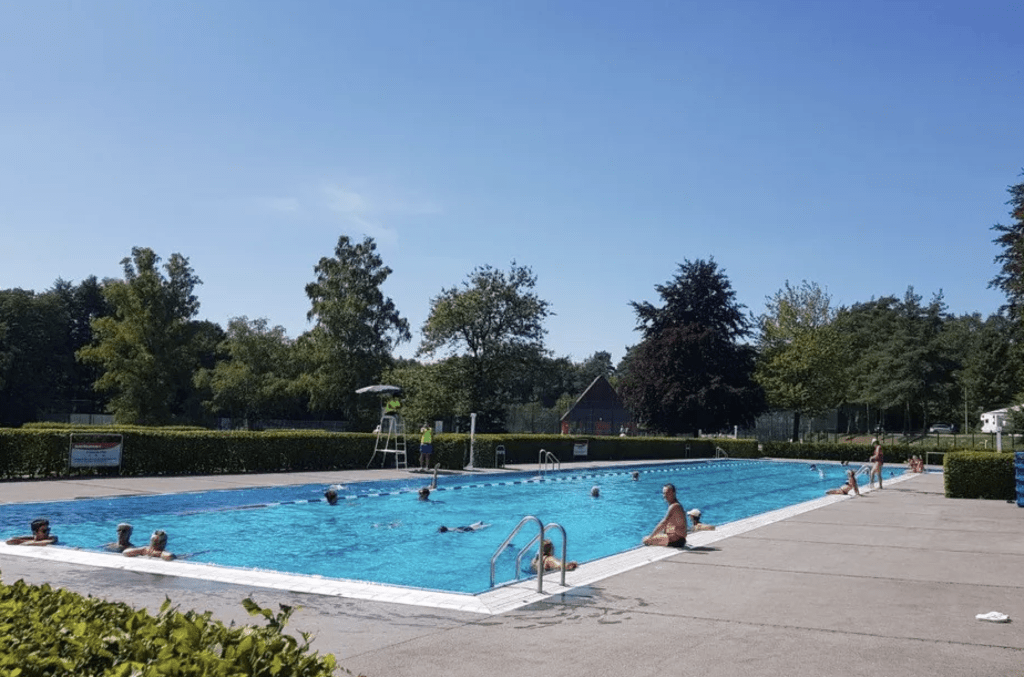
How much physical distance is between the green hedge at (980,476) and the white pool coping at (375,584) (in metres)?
15.7

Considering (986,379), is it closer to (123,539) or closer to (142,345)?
(142,345)

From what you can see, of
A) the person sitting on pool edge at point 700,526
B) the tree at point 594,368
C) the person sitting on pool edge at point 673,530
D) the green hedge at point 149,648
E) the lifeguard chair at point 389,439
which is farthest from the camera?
the tree at point 594,368

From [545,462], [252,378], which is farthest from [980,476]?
[252,378]

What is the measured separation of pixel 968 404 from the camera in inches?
3236

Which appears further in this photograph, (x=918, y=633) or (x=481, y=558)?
(x=481, y=558)

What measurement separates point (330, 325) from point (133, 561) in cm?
5327

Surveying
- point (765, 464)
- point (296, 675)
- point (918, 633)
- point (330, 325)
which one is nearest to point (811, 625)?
point (918, 633)

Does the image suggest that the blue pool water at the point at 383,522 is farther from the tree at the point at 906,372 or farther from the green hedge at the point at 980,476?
the tree at the point at 906,372

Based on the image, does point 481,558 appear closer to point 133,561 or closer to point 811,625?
point 133,561

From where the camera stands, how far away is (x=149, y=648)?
334 cm

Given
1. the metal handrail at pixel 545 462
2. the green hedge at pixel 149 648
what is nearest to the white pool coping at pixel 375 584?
the green hedge at pixel 149 648

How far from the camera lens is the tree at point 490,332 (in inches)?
2221

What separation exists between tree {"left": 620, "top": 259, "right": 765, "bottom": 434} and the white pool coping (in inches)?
1939

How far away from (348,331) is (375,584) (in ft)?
179
